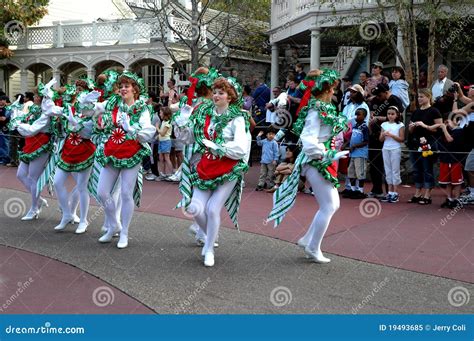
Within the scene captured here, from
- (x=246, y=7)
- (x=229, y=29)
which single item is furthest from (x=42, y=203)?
(x=229, y=29)

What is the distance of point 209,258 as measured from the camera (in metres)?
6.14

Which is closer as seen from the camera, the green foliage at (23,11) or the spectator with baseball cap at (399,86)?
the spectator with baseball cap at (399,86)

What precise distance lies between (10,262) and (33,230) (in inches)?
64.0

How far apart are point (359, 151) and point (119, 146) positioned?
524cm

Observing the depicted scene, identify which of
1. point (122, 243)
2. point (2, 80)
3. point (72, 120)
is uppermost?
point (2, 80)

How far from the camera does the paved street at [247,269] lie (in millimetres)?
4934

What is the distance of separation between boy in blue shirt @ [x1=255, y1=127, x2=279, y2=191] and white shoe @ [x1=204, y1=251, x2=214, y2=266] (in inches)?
224

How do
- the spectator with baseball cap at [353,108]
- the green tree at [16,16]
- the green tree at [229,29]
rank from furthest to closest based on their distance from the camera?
the green tree at [16,16], the green tree at [229,29], the spectator with baseball cap at [353,108]

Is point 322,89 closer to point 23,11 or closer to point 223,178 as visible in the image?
point 223,178

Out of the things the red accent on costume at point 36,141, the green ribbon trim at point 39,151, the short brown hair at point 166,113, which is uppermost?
the short brown hair at point 166,113

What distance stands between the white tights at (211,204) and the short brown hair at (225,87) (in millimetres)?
867

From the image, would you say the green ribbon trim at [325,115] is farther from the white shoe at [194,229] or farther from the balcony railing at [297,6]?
the balcony railing at [297,6]

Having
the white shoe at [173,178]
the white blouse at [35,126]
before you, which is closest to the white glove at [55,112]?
the white blouse at [35,126]

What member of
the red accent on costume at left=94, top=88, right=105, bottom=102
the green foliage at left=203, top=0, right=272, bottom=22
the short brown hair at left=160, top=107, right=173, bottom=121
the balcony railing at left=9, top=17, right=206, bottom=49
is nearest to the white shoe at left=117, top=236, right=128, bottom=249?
the red accent on costume at left=94, top=88, right=105, bottom=102
